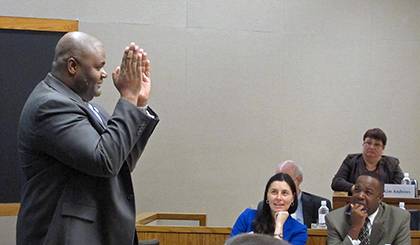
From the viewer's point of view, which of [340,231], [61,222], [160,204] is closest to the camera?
[61,222]

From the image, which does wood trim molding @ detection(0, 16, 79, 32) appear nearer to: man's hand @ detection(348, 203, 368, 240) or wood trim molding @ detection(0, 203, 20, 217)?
wood trim molding @ detection(0, 203, 20, 217)

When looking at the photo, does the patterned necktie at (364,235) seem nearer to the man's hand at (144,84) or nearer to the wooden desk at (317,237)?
the wooden desk at (317,237)

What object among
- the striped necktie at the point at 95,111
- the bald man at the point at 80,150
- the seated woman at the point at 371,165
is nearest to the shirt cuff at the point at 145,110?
the bald man at the point at 80,150

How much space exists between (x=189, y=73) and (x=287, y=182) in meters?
2.54

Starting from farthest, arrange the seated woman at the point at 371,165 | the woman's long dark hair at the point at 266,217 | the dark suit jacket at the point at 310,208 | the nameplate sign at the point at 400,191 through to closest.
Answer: the seated woman at the point at 371,165, the dark suit jacket at the point at 310,208, the nameplate sign at the point at 400,191, the woman's long dark hair at the point at 266,217

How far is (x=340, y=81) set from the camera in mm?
6754

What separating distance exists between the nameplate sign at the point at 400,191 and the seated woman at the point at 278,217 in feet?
3.30

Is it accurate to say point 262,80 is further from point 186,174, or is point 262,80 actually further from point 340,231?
point 340,231

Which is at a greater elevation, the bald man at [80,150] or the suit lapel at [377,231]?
the bald man at [80,150]

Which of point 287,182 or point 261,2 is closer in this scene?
point 287,182

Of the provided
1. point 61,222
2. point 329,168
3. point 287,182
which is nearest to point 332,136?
point 329,168

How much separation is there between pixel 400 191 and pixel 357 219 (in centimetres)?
106

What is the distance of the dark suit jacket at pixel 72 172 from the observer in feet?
5.89

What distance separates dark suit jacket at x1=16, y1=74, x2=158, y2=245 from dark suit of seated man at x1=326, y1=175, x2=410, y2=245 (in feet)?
8.19
